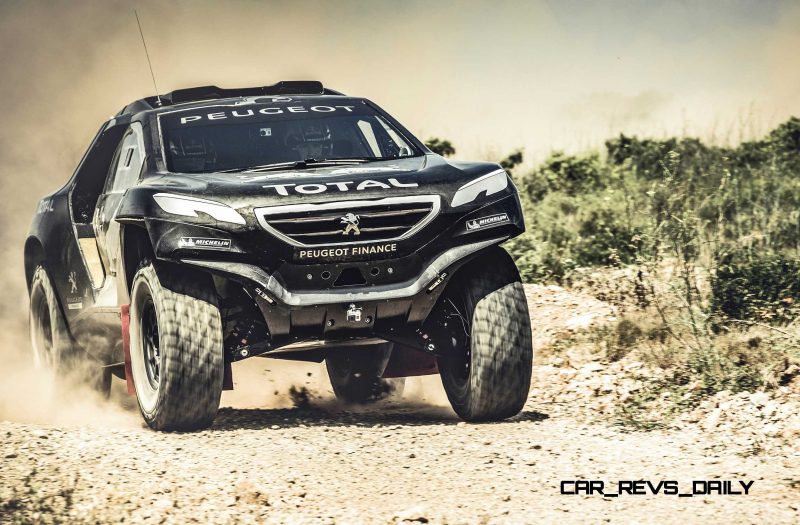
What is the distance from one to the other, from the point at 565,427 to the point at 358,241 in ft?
5.75

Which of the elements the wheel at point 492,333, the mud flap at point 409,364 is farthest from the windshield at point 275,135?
the mud flap at point 409,364

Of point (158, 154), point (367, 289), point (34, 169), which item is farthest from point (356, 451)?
point (34, 169)

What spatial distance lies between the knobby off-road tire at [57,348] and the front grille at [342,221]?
8.78 ft

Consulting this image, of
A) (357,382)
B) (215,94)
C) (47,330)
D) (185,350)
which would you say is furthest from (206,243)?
(47,330)

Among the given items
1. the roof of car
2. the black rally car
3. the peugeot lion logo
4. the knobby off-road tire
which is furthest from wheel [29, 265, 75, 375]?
the peugeot lion logo

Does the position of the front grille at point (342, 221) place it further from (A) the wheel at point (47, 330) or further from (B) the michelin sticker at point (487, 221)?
(A) the wheel at point (47, 330)

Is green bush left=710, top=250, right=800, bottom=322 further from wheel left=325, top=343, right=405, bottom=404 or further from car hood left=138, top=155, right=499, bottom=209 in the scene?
car hood left=138, top=155, right=499, bottom=209

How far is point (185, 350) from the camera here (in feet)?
24.2

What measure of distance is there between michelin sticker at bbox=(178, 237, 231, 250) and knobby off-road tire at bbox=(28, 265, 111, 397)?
8.07 feet

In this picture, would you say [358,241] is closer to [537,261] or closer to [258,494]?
[258,494]

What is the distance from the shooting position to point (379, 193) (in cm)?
748

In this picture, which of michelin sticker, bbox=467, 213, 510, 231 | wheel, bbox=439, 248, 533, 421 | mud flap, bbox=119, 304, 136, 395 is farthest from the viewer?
mud flap, bbox=119, 304, 136, 395

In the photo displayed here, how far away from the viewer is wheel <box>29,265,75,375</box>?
9734 millimetres

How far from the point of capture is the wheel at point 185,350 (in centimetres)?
738
